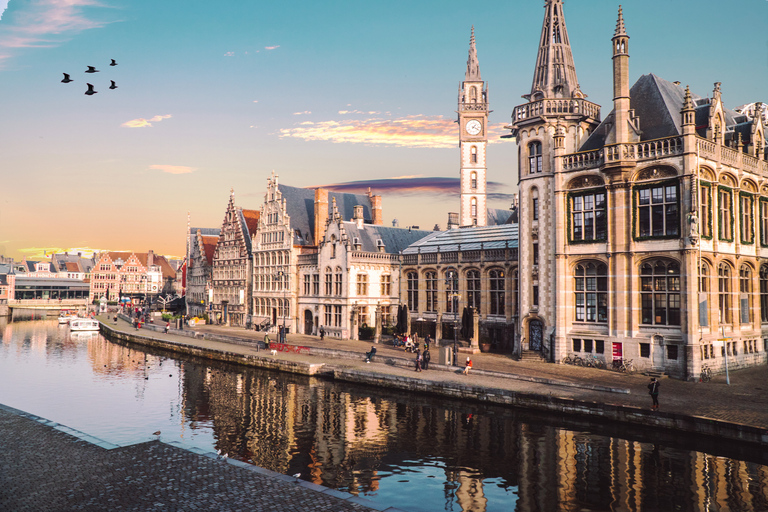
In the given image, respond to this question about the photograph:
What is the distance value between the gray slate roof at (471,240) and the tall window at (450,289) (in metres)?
2.83

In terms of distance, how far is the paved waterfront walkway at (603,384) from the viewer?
24.7 m

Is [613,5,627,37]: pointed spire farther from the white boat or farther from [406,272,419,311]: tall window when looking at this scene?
the white boat

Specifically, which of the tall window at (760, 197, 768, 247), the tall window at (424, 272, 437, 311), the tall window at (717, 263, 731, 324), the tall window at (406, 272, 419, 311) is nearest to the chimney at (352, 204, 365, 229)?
the tall window at (406, 272, 419, 311)

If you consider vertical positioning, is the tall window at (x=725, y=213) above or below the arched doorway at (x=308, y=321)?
above

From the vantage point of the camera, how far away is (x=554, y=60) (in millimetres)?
42906

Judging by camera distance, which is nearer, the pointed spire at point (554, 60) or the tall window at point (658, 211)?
the tall window at point (658, 211)

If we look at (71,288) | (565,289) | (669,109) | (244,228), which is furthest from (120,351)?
Answer: (71,288)

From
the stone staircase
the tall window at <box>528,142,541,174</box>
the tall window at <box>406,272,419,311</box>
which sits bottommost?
the stone staircase

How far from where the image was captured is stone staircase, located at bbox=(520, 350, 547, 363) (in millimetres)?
39469

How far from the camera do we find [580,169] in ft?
124

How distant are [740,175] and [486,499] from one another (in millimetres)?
31195

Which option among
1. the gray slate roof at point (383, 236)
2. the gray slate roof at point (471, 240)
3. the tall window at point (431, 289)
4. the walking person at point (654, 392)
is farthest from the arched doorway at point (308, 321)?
the walking person at point (654, 392)

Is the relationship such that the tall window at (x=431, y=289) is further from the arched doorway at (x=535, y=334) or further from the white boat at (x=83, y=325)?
the white boat at (x=83, y=325)

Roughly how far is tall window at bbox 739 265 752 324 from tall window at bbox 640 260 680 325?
24.0 ft
